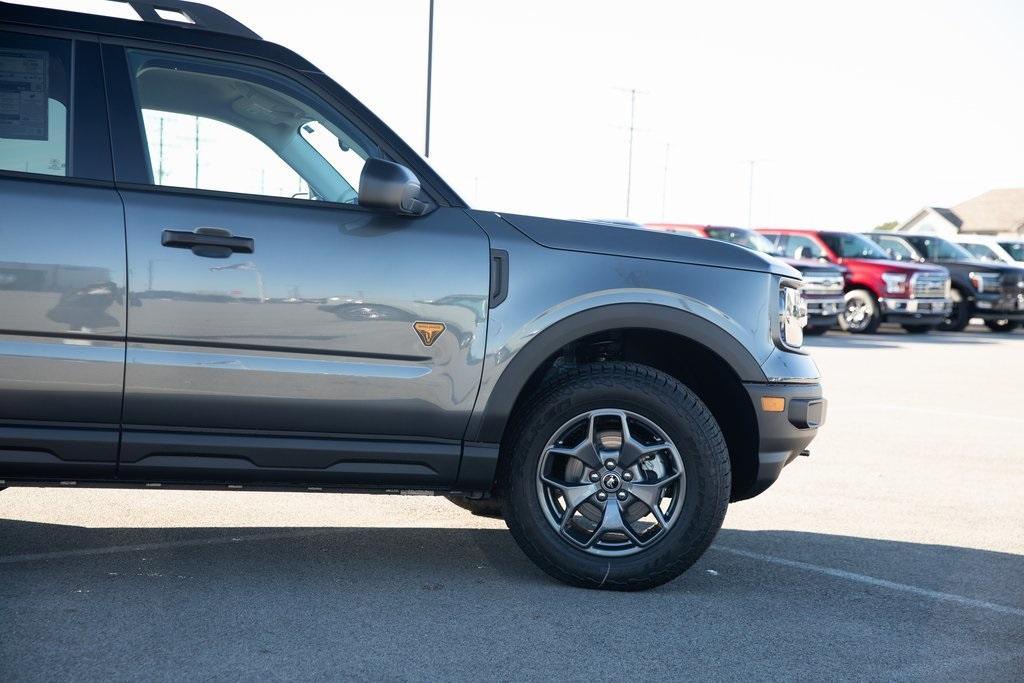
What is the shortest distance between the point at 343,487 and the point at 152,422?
71 centimetres

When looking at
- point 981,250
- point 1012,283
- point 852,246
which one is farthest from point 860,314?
point 981,250

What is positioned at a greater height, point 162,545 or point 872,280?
point 872,280

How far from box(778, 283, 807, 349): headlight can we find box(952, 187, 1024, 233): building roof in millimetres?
79962

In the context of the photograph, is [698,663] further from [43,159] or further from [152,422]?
[43,159]

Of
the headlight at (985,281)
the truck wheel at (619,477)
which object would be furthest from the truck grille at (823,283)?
the truck wheel at (619,477)

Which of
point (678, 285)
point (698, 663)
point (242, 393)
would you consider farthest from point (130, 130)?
point (698, 663)

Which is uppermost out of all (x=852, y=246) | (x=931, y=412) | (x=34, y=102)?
(x=852, y=246)

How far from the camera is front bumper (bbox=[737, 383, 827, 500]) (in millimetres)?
4617

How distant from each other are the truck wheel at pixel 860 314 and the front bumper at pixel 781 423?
18321mm

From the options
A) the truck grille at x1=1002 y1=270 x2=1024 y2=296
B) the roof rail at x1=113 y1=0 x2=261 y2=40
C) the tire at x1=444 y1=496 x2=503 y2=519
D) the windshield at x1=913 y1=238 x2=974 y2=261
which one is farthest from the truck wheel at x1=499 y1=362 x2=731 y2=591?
the windshield at x1=913 y1=238 x2=974 y2=261

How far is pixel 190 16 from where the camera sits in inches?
175

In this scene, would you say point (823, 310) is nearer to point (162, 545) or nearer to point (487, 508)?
point (487, 508)

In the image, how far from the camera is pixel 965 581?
4.89 metres

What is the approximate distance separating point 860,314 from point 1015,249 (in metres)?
9.99
